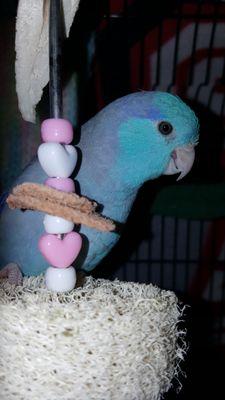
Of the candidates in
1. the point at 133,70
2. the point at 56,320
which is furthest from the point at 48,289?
the point at 133,70

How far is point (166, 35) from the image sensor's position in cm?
138

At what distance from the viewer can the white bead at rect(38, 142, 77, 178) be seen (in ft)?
1.45

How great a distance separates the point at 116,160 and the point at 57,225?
262mm

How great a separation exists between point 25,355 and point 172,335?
153mm

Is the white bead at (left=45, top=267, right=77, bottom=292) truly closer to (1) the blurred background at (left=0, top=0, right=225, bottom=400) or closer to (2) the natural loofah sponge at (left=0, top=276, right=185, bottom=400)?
(2) the natural loofah sponge at (left=0, top=276, right=185, bottom=400)

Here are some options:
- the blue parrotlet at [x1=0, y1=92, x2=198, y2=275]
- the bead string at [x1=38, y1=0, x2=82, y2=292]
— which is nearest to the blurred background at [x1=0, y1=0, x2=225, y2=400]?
the blue parrotlet at [x1=0, y1=92, x2=198, y2=275]

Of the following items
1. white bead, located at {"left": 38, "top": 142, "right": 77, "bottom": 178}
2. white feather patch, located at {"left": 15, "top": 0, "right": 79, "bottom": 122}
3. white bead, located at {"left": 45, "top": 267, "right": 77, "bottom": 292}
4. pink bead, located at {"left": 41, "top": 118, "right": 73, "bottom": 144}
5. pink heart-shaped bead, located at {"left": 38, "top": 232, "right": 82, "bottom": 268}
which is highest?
white feather patch, located at {"left": 15, "top": 0, "right": 79, "bottom": 122}

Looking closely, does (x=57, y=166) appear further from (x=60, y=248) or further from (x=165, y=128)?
(x=165, y=128)

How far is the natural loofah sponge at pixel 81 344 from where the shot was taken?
44 cm

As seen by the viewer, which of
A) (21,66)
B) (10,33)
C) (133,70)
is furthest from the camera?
(133,70)

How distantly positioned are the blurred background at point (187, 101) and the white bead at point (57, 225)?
33 cm

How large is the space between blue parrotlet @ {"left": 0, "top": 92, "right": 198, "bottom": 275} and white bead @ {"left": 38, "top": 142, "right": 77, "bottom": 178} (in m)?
0.21

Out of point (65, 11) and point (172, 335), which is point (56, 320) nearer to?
point (172, 335)

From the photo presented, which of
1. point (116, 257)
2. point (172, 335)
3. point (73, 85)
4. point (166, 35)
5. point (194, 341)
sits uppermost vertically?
point (166, 35)
